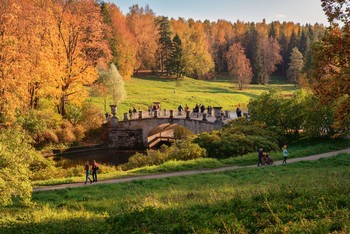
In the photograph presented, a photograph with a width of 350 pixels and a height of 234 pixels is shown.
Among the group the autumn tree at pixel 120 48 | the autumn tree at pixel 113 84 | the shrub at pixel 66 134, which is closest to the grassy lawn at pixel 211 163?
the shrub at pixel 66 134

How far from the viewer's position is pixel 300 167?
20.4m

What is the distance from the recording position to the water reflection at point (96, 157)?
3556cm

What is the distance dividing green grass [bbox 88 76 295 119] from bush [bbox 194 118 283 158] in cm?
2736

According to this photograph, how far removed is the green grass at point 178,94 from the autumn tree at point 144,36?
6413mm

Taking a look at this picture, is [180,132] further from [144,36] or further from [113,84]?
[144,36]

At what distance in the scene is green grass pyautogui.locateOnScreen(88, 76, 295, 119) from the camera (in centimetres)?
6179

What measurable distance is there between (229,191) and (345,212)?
6127mm

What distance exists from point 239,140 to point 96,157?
17.3 m

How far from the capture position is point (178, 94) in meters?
70.2

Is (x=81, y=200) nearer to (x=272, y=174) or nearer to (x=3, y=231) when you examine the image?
(x=3, y=231)

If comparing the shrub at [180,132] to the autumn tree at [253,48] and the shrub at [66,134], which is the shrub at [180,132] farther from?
the autumn tree at [253,48]

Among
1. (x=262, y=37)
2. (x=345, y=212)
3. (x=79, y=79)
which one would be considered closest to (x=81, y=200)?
(x=345, y=212)

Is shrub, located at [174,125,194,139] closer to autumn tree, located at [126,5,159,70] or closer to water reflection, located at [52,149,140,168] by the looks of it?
water reflection, located at [52,149,140,168]

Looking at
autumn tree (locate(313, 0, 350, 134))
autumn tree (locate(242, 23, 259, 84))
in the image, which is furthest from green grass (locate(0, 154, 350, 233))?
autumn tree (locate(242, 23, 259, 84))
